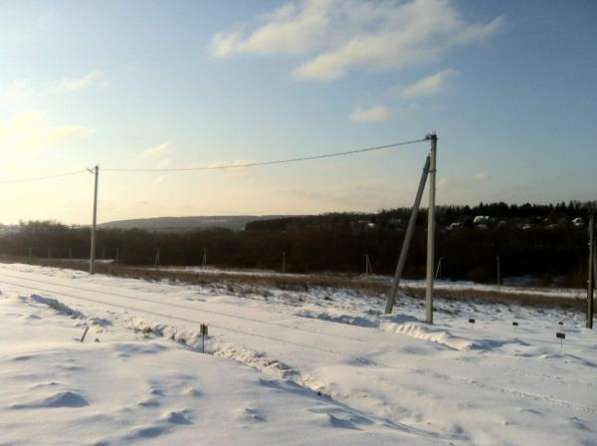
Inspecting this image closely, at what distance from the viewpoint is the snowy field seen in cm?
525

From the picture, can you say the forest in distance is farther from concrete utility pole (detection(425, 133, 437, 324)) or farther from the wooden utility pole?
concrete utility pole (detection(425, 133, 437, 324))

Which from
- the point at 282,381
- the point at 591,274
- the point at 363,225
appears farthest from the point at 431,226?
the point at 363,225

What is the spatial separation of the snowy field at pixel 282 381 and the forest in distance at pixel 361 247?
1466 inches

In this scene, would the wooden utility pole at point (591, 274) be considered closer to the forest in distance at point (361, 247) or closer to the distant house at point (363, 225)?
the forest in distance at point (361, 247)

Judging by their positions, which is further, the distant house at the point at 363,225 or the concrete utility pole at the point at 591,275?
the distant house at the point at 363,225

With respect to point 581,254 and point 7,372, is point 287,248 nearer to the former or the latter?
point 581,254

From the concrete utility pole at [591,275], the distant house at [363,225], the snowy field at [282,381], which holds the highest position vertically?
the distant house at [363,225]

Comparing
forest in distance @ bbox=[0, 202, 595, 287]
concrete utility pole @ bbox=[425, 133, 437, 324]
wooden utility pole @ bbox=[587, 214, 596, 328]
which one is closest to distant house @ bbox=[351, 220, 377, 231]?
forest in distance @ bbox=[0, 202, 595, 287]

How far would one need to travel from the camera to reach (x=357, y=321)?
14172mm

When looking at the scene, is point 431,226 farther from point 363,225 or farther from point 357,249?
point 363,225

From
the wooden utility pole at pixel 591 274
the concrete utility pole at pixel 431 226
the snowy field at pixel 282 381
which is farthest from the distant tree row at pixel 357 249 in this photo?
the snowy field at pixel 282 381

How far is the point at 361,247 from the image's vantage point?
5769cm

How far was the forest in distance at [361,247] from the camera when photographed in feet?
175

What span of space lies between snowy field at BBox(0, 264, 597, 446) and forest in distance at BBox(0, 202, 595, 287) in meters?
37.2
